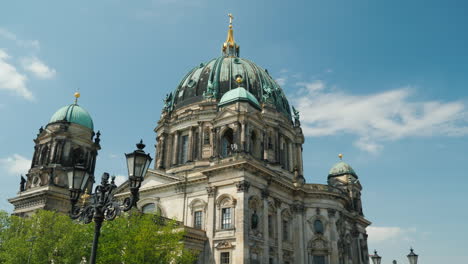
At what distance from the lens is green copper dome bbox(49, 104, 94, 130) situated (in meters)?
50.5

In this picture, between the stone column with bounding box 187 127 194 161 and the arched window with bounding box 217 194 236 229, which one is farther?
the stone column with bounding box 187 127 194 161

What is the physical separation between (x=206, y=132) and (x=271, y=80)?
50.2ft

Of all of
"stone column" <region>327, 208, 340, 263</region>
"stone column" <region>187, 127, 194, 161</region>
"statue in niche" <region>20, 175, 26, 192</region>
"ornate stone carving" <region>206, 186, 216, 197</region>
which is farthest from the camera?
"statue in niche" <region>20, 175, 26, 192</region>

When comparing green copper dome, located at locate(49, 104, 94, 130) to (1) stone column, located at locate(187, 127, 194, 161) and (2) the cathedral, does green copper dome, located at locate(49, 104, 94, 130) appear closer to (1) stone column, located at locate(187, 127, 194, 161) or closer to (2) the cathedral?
(2) the cathedral

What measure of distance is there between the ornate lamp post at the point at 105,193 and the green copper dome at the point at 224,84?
3627 centimetres

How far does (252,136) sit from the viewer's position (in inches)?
1641

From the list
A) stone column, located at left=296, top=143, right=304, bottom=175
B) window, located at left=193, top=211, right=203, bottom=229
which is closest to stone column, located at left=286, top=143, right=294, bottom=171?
stone column, located at left=296, top=143, right=304, bottom=175

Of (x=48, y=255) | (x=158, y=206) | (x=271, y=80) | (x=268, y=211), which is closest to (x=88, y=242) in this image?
(x=48, y=255)

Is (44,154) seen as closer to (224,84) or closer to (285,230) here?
(224,84)

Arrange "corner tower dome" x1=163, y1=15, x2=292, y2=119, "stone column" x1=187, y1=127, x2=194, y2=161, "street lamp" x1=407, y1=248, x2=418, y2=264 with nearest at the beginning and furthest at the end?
1. "street lamp" x1=407, y1=248, x2=418, y2=264
2. "stone column" x1=187, y1=127, x2=194, y2=161
3. "corner tower dome" x1=163, y1=15, x2=292, y2=119

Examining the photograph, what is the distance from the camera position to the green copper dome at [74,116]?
166ft

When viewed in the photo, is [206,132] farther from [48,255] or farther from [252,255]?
[48,255]

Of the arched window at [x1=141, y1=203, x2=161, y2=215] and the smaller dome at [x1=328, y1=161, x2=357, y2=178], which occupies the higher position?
the smaller dome at [x1=328, y1=161, x2=357, y2=178]

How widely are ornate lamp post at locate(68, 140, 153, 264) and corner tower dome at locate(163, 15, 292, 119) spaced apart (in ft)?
119
